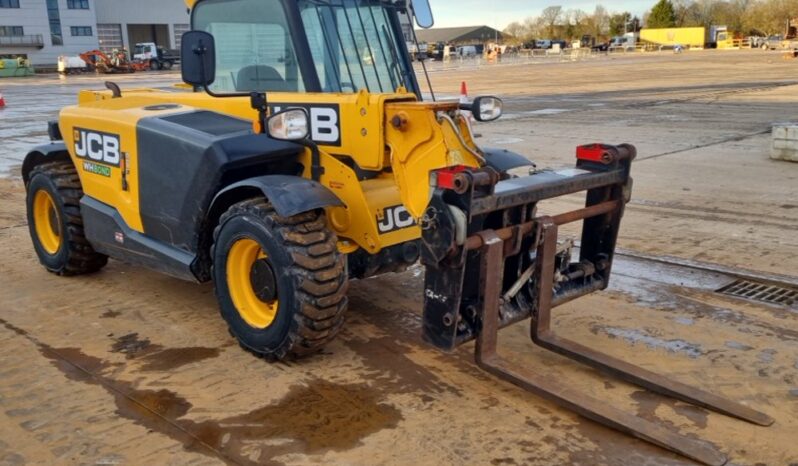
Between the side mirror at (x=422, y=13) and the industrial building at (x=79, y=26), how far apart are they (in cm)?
5981

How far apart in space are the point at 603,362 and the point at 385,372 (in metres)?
1.20

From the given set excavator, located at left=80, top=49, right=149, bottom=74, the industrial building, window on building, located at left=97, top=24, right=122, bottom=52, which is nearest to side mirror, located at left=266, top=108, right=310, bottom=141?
excavator, located at left=80, top=49, right=149, bottom=74

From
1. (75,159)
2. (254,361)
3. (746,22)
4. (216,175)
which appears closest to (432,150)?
(216,175)

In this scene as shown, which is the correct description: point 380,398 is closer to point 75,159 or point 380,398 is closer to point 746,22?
point 75,159

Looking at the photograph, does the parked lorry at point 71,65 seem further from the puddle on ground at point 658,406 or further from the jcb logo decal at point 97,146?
the puddle on ground at point 658,406

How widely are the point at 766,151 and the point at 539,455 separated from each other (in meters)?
10.5

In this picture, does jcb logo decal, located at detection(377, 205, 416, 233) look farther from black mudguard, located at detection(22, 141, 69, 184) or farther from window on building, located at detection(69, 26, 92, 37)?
window on building, located at detection(69, 26, 92, 37)

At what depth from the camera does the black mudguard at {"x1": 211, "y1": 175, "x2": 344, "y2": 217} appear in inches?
162

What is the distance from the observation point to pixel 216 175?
4.60 meters

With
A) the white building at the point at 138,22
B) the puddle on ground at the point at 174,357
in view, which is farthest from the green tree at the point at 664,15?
the puddle on ground at the point at 174,357

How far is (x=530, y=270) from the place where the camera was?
4.27 m

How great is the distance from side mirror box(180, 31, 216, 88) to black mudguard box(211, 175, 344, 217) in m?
0.61

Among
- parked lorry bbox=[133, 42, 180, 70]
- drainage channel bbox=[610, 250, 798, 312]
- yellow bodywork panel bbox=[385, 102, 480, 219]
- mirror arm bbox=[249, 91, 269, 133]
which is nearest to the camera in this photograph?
yellow bodywork panel bbox=[385, 102, 480, 219]

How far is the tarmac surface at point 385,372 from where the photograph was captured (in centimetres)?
361
